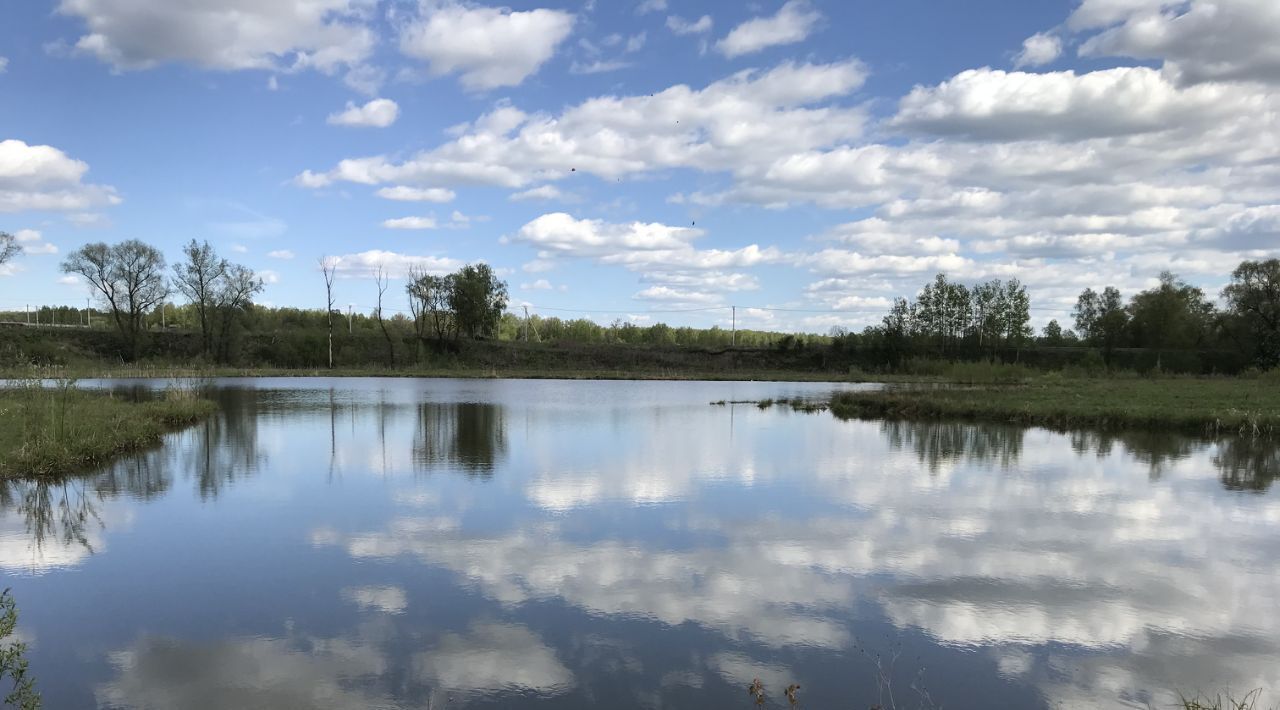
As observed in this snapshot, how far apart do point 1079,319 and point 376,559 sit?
9964 centimetres

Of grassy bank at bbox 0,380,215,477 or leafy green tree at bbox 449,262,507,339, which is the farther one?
leafy green tree at bbox 449,262,507,339

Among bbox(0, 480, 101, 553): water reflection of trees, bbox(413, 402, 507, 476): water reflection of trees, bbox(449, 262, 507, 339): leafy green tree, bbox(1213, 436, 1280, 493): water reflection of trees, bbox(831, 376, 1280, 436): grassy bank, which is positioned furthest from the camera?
bbox(449, 262, 507, 339): leafy green tree

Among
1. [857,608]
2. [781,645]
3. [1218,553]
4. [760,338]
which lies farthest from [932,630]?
[760,338]

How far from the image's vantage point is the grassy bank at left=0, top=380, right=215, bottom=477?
1327cm

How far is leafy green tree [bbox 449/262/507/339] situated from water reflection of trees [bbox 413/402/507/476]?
4521 cm

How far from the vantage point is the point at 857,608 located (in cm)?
727

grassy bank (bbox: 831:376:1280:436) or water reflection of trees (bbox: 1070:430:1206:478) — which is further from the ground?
grassy bank (bbox: 831:376:1280:436)

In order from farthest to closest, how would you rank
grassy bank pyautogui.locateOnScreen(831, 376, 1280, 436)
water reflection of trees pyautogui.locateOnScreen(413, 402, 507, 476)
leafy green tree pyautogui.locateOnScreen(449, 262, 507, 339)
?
1. leafy green tree pyautogui.locateOnScreen(449, 262, 507, 339)
2. grassy bank pyautogui.locateOnScreen(831, 376, 1280, 436)
3. water reflection of trees pyautogui.locateOnScreen(413, 402, 507, 476)

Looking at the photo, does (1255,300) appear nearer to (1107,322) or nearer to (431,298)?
(1107,322)

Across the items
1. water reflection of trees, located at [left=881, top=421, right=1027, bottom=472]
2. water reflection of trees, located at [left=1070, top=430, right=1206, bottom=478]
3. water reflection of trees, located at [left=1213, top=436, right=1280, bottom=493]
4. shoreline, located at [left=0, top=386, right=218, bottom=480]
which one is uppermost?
shoreline, located at [left=0, top=386, right=218, bottom=480]

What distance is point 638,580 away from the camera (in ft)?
26.2

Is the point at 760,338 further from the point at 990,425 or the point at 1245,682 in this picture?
the point at 1245,682

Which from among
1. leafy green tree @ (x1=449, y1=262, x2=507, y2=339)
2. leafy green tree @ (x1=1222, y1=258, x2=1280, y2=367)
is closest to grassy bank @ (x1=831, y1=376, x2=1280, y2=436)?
leafy green tree @ (x1=1222, y1=258, x2=1280, y2=367)

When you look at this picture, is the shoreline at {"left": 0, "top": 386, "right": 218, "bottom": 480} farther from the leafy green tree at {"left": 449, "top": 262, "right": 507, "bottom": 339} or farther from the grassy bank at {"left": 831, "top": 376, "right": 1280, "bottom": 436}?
the leafy green tree at {"left": 449, "top": 262, "right": 507, "bottom": 339}
